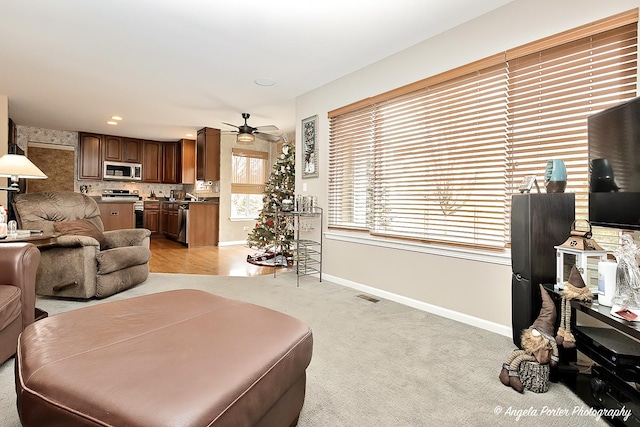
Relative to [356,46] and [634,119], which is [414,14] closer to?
[356,46]

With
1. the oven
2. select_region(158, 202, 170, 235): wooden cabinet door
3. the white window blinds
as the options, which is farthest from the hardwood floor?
the white window blinds

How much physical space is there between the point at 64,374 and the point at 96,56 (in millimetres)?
3603

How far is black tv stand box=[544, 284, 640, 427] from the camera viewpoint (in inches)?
51.1

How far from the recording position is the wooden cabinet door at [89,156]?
7.04 meters

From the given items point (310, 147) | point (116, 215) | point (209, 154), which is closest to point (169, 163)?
point (116, 215)

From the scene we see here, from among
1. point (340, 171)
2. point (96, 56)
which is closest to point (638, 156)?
point (340, 171)

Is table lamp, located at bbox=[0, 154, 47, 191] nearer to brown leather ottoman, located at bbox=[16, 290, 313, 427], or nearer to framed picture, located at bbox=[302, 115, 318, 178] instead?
brown leather ottoman, located at bbox=[16, 290, 313, 427]

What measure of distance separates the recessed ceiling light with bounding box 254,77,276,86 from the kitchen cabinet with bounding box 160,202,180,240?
421cm

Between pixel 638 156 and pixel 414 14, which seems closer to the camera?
pixel 638 156

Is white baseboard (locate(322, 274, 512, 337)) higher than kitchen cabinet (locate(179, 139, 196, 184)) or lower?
lower

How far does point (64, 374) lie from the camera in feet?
2.97

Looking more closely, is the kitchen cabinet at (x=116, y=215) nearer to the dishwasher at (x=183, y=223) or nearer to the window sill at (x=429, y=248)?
the dishwasher at (x=183, y=223)

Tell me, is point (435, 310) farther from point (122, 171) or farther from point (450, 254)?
point (122, 171)

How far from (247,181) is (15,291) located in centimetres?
545
